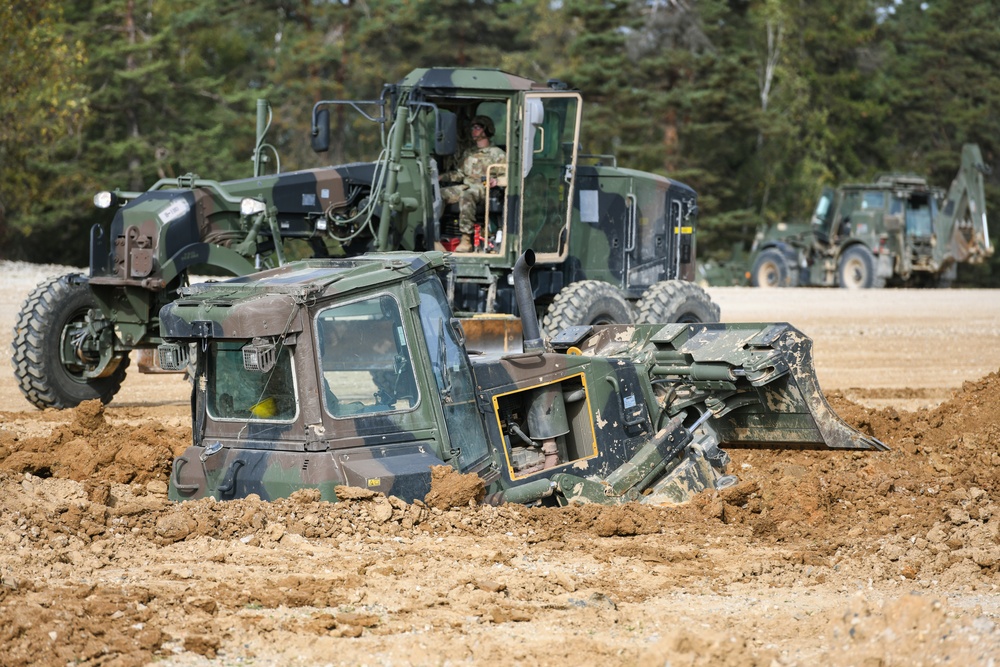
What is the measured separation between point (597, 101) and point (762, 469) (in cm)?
2902

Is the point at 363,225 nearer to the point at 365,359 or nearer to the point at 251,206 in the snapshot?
the point at 251,206

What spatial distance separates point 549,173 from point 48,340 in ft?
16.6

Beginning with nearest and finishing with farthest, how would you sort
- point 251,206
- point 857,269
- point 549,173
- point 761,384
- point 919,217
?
1. point 761,384
2. point 251,206
3. point 549,173
4. point 857,269
5. point 919,217

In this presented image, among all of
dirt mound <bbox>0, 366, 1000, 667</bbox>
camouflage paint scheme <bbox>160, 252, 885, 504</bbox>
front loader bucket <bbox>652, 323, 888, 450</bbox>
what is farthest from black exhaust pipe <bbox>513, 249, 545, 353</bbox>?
dirt mound <bbox>0, 366, 1000, 667</bbox>

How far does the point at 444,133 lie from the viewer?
41.5ft

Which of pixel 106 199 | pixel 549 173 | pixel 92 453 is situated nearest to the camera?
pixel 92 453

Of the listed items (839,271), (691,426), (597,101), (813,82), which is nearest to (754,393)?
(691,426)

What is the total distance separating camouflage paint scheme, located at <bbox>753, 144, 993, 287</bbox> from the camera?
1307 inches

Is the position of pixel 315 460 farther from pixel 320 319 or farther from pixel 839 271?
pixel 839 271

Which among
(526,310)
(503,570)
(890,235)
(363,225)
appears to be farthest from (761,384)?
(890,235)

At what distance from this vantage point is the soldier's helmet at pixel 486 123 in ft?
43.2

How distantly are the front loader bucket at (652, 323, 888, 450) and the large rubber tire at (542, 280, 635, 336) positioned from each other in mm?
3037

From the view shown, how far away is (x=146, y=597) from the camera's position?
5.93 meters

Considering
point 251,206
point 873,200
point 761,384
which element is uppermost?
point 251,206
